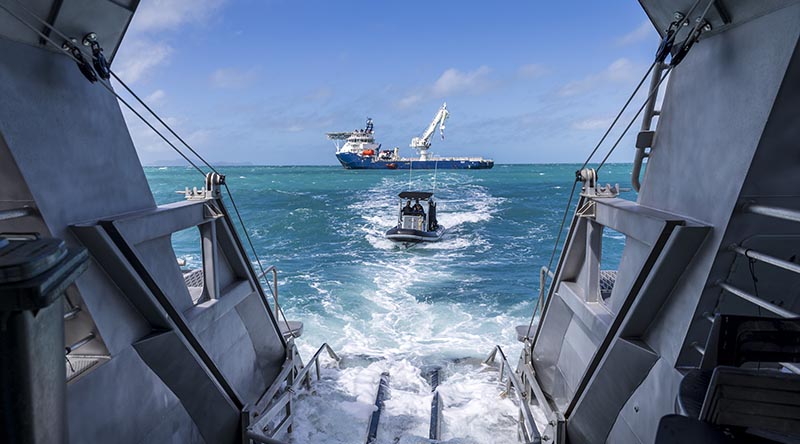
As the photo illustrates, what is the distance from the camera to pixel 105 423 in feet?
11.5

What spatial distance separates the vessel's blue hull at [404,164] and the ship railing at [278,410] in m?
89.8

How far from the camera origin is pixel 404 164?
101m

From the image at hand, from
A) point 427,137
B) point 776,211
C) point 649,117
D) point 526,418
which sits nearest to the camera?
point 776,211

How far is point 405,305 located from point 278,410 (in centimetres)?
971

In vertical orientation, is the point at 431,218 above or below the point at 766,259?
below

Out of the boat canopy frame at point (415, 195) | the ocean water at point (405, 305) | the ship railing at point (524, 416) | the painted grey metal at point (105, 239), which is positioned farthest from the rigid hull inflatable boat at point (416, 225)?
the painted grey metal at point (105, 239)

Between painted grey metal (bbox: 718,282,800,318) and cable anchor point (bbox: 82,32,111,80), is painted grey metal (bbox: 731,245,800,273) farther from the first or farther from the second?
cable anchor point (bbox: 82,32,111,80)

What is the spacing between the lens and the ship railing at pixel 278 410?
5301 mm

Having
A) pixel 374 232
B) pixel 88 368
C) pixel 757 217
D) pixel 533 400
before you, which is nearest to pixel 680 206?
pixel 757 217

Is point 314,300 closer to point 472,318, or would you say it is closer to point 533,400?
point 472,318

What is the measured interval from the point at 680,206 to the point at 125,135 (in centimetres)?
552

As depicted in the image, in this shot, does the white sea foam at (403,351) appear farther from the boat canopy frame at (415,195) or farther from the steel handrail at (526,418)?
the boat canopy frame at (415,195)

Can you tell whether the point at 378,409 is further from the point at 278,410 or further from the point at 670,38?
the point at 670,38

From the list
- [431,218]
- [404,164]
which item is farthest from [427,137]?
[431,218]
